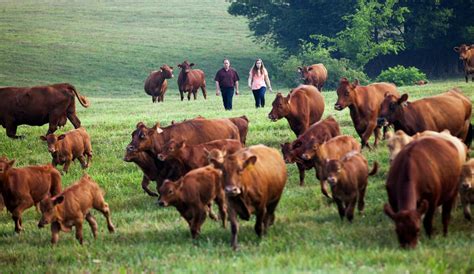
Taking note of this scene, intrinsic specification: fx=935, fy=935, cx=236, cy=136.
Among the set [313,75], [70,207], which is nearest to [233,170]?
[70,207]

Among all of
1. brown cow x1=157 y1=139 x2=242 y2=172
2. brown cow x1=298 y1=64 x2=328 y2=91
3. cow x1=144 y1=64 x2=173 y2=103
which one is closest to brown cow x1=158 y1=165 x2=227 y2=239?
brown cow x1=157 y1=139 x2=242 y2=172

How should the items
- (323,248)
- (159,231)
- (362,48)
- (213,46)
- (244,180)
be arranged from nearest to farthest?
1. (323,248)
2. (244,180)
3. (159,231)
4. (362,48)
5. (213,46)

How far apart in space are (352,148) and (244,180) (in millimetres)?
3183

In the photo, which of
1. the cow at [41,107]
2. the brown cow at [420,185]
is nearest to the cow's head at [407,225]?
the brown cow at [420,185]

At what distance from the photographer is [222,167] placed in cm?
1236

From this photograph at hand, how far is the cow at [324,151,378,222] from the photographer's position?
1330cm

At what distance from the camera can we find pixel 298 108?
20.8 metres

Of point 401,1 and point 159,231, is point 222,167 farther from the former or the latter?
point 401,1

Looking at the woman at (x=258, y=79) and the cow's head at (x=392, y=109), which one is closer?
the cow's head at (x=392, y=109)

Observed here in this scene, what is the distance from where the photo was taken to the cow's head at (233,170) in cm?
1212

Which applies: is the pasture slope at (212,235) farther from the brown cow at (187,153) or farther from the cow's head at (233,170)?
the brown cow at (187,153)

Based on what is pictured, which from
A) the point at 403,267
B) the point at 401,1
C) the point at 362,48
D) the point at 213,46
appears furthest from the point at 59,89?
the point at 213,46

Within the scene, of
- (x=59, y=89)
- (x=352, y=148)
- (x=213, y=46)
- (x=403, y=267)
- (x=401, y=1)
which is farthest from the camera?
(x=213, y=46)

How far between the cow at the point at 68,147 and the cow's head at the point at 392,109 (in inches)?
265
